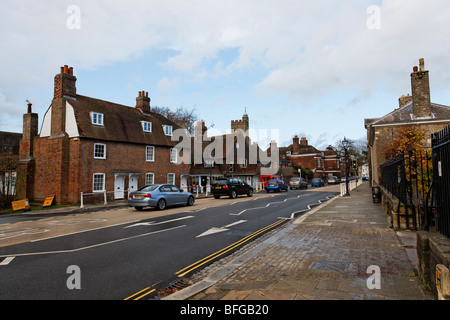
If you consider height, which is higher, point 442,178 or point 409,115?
point 409,115

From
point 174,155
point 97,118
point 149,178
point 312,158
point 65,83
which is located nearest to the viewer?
point 65,83

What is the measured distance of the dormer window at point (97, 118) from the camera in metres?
25.2

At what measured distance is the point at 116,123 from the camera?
27281 mm

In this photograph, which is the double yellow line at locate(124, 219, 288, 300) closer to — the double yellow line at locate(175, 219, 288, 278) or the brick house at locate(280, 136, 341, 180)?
the double yellow line at locate(175, 219, 288, 278)

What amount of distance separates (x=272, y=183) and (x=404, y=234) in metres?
27.5

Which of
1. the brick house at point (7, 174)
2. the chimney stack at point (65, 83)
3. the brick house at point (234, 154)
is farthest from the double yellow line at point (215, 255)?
the brick house at point (234, 154)

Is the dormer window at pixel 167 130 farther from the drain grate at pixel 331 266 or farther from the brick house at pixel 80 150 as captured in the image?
the drain grate at pixel 331 266

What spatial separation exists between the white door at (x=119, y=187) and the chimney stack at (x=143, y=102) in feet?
31.8

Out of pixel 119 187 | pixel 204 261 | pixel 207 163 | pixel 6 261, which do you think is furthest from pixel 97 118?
pixel 204 261

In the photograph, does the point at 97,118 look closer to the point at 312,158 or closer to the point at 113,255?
the point at 113,255

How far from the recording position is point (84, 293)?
4.64 meters

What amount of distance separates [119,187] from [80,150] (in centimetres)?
508

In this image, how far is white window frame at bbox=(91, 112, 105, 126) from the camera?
82.8 ft

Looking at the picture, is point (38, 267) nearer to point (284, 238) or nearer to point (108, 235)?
point (108, 235)
